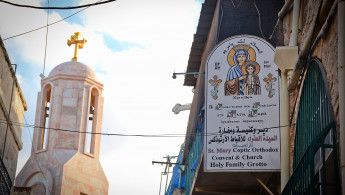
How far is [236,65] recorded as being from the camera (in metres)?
13.8

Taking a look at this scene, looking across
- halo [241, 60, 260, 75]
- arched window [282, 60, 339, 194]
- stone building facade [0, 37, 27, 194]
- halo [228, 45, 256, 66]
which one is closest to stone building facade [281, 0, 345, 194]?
arched window [282, 60, 339, 194]

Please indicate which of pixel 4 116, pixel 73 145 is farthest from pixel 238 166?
pixel 73 145

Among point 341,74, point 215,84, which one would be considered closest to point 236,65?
point 215,84

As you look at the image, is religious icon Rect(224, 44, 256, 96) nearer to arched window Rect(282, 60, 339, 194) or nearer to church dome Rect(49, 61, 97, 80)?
arched window Rect(282, 60, 339, 194)

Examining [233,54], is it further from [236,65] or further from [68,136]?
[68,136]

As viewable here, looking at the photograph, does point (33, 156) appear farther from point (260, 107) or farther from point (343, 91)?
point (343, 91)

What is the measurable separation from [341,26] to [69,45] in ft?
84.1

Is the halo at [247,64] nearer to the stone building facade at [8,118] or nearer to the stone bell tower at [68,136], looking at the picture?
the stone building facade at [8,118]

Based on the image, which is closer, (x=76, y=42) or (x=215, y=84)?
(x=215, y=84)

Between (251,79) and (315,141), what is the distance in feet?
20.1

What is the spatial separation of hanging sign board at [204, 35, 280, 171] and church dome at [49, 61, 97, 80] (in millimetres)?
17781

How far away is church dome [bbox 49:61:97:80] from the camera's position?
30.9 meters

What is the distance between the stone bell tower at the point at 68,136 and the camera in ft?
97.0

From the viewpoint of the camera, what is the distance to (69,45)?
105 feet
